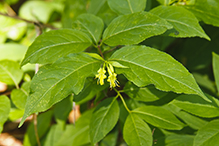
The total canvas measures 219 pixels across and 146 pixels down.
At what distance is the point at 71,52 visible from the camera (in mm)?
939

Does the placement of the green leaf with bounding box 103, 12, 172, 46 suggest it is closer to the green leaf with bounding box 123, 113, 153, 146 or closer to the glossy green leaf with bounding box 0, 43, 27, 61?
the green leaf with bounding box 123, 113, 153, 146

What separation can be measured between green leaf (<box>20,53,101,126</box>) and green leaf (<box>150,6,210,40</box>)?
48 cm

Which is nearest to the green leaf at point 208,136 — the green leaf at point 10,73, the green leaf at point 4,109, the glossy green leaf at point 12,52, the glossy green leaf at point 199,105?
the glossy green leaf at point 199,105

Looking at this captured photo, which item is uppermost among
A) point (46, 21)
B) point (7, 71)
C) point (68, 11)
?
point (68, 11)

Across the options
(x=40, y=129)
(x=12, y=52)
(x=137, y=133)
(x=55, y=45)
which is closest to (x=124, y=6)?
(x=55, y=45)

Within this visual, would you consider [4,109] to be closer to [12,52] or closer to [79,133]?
[79,133]

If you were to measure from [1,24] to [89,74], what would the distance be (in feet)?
7.29

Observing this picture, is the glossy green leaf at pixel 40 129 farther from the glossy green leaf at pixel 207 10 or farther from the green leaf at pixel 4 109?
the glossy green leaf at pixel 207 10

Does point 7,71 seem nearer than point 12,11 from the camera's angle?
Yes

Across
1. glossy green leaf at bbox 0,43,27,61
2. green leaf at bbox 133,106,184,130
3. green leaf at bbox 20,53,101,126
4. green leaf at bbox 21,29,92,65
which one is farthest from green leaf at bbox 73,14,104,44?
glossy green leaf at bbox 0,43,27,61

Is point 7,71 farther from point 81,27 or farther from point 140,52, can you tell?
point 140,52

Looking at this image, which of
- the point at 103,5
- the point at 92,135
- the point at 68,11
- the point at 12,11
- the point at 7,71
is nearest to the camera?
the point at 92,135

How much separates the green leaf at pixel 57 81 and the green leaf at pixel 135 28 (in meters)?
0.19

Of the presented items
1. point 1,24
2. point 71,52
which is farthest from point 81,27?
point 1,24
